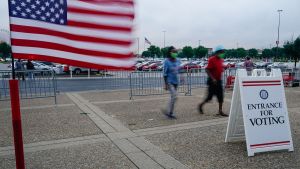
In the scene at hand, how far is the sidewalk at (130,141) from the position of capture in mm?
4551

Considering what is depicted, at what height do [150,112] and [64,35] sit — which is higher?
[64,35]

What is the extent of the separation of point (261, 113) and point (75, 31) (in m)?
3.41

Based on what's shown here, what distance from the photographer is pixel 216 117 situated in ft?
25.4

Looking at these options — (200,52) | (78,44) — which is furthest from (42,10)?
(200,52)

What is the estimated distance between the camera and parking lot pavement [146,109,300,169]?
441 centimetres

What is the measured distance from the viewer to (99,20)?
10.4 feet

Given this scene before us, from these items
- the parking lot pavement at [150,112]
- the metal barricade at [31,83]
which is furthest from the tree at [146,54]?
the parking lot pavement at [150,112]

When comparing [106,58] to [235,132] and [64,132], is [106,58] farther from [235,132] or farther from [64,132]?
[64,132]

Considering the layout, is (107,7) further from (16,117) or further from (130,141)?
(130,141)

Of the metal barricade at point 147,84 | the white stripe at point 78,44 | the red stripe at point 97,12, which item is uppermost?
the red stripe at point 97,12

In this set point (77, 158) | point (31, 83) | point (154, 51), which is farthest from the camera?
point (154, 51)

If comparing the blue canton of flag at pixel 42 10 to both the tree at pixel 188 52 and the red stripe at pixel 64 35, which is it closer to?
the red stripe at pixel 64 35

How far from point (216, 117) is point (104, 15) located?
5339 millimetres

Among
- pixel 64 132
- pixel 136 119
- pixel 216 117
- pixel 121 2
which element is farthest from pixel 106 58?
pixel 216 117
